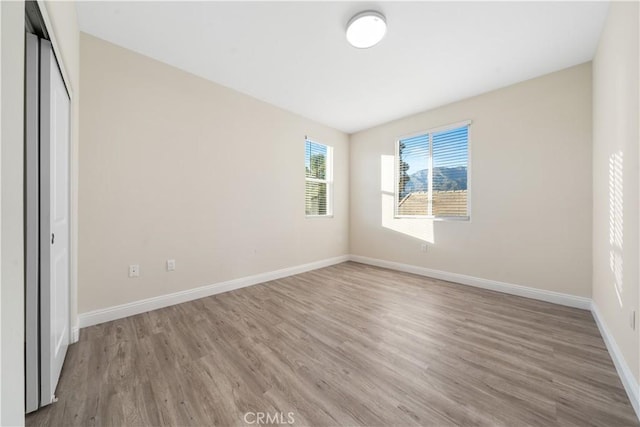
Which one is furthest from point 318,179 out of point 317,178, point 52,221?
point 52,221

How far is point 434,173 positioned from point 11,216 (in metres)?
4.15

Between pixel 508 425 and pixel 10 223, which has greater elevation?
pixel 10 223

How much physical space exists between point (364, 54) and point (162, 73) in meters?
2.20

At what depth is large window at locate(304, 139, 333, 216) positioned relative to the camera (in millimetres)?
4234

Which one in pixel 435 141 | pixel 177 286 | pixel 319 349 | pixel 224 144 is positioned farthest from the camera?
pixel 435 141

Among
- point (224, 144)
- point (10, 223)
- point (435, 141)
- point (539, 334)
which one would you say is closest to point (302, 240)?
point (224, 144)

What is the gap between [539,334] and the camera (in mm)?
2012

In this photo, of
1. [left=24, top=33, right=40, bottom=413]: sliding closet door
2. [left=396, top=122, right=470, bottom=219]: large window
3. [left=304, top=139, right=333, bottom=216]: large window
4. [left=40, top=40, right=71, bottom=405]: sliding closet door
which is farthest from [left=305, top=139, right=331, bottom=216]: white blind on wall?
[left=24, top=33, right=40, bottom=413]: sliding closet door

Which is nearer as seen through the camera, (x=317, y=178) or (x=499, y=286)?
(x=499, y=286)

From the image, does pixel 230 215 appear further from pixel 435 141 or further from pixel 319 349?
pixel 435 141

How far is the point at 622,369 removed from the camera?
1.48m

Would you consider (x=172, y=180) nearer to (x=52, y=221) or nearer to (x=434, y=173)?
(x=52, y=221)

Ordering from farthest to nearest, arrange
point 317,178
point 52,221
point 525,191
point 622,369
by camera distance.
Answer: point 317,178
point 525,191
point 622,369
point 52,221

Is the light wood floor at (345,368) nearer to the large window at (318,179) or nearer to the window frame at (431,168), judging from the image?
the window frame at (431,168)
